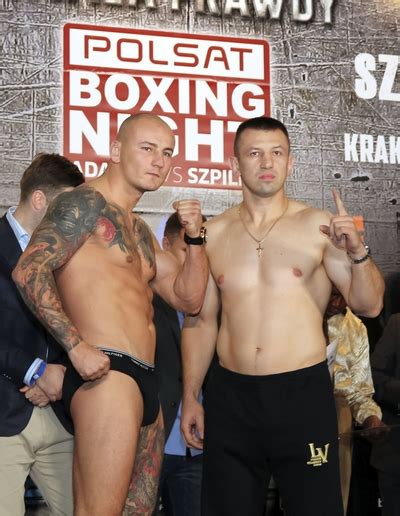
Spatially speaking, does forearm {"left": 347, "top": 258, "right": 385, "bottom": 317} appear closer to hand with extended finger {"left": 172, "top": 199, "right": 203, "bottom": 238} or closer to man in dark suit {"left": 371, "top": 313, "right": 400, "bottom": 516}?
hand with extended finger {"left": 172, "top": 199, "right": 203, "bottom": 238}

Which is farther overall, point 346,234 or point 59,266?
point 346,234

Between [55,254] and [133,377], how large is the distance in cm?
41

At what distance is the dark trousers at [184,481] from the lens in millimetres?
3531

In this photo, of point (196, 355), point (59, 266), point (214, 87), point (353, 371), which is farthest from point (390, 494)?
point (214, 87)

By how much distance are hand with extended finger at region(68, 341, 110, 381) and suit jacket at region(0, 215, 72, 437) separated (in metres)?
0.42

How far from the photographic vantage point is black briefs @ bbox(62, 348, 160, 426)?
2.61 m

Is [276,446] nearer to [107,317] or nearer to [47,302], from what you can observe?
[107,317]

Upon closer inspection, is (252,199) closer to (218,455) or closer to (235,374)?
(235,374)

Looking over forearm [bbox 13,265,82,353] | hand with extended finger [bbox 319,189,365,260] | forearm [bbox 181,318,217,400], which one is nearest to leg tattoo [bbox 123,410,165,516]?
forearm [bbox 181,318,217,400]

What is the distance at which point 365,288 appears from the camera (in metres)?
2.88

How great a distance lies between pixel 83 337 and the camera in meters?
2.65

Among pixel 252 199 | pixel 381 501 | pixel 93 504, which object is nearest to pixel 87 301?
pixel 93 504

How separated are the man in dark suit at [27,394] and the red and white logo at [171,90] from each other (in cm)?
118

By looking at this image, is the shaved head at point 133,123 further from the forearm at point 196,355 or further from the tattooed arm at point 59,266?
the forearm at point 196,355
